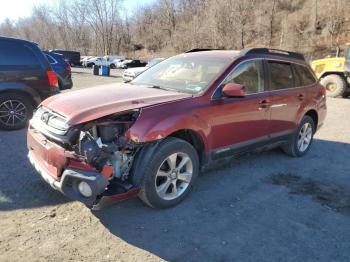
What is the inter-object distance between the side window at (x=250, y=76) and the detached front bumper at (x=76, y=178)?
208 centimetres

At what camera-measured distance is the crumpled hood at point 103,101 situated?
3.63m

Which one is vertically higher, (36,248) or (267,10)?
(267,10)

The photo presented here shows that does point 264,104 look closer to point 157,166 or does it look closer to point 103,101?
point 157,166

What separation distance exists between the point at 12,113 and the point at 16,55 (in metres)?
1.19

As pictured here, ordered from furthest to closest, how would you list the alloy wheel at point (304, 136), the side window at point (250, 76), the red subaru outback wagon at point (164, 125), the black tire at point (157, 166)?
the alloy wheel at point (304, 136), the side window at point (250, 76), the black tire at point (157, 166), the red subaru outback wagon at point (164, 125)

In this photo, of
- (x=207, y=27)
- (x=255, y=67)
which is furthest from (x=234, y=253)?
(x=207, y=27)

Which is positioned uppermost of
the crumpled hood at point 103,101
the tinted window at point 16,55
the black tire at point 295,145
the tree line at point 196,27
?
the tree line at point 196,27

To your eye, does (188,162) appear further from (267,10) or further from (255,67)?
(267,10)

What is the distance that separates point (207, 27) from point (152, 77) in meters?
48.0

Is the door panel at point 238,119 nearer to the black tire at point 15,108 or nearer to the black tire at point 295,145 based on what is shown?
the black tire at point 295,145

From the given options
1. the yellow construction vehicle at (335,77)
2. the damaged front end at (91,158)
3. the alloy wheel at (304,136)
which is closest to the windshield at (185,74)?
the damaged front end at (91,158)

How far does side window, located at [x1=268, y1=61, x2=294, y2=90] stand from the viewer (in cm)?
547

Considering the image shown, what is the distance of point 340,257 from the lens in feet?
11.2

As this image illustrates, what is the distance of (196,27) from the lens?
180ft
